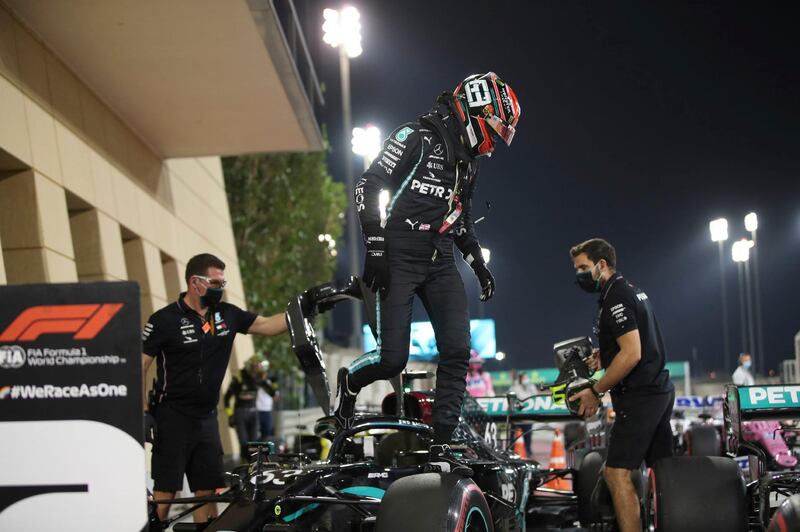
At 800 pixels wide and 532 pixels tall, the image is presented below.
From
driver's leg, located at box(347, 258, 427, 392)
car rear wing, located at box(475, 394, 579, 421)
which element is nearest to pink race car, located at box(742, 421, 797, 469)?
car rear wing, located at box(475, 394, 579, 421)

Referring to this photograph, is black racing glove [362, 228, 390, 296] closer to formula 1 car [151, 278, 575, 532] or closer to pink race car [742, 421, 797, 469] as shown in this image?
formula 1 car [151, 278, 575, 532]

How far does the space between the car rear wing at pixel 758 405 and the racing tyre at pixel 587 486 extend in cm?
105

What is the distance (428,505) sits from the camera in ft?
13.8

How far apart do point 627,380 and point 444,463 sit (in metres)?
1.74

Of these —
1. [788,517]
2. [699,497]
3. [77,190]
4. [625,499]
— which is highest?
[77,190]

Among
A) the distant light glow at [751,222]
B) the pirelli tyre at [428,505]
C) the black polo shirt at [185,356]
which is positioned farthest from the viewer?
the distant light glow at [751,222]

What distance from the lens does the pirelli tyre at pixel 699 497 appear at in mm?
5406

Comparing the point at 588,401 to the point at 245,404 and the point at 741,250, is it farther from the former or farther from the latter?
the point at 741,250

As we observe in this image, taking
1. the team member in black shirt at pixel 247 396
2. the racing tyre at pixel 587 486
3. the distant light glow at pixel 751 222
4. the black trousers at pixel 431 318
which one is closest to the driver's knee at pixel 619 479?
the racing tyre at pixel 587 486

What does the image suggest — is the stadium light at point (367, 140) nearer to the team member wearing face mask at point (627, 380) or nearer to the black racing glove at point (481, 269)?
the team member wearing face mask at point (627, 380)

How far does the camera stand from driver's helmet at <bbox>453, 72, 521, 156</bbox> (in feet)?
18.0

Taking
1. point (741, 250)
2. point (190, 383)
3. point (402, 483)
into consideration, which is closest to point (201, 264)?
point (190, 383)

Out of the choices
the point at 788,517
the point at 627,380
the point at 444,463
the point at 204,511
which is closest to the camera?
the point at 788,517

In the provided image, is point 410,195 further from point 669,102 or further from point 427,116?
point 669,102
